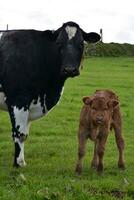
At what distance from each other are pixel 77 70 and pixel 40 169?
1973mm

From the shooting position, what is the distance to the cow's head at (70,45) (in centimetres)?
985

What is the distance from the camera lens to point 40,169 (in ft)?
33.5

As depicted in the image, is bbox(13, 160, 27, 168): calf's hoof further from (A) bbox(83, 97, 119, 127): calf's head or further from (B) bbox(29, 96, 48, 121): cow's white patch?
(A) bbox(83, 97, 119, 127): calf's head

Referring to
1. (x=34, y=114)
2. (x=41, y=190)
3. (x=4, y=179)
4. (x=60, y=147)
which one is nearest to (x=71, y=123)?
(x=60, y=147)

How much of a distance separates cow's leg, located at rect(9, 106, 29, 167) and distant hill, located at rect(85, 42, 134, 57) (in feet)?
149

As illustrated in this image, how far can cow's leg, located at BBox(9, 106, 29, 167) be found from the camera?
10.4m

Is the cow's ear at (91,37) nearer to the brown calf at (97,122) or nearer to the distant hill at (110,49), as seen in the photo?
the brown calf at (97,122)

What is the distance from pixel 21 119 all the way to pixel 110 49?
50.2 metres

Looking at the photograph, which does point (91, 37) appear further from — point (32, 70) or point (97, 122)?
point (97, 122)

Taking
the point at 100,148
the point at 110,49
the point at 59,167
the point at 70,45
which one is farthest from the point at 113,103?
the point at 110,49

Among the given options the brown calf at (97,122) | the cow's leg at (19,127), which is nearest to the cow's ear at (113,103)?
the brown calf at (97,122)

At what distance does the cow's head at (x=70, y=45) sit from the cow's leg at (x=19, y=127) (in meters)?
1.16

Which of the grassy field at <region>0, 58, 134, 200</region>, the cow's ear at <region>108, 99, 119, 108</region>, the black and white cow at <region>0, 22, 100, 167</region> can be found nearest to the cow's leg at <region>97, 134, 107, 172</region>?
the grassy field at <region>0, 58, 134, 200</region>

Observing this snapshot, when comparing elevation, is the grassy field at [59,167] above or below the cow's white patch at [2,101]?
below
